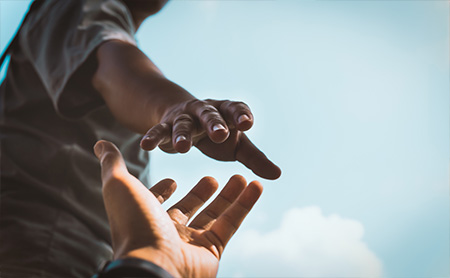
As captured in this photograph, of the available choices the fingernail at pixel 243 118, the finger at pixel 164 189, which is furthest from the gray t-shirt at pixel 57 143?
the fingernail at pixel 243 118

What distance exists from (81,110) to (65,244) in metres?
0.20

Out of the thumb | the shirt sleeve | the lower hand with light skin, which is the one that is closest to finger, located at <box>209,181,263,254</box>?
the lower hand with light skin

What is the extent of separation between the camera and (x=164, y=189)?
48cm

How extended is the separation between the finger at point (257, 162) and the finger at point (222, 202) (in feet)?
0.42

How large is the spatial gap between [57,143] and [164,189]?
0.89ft

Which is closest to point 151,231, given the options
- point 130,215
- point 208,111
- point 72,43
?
point 130,215

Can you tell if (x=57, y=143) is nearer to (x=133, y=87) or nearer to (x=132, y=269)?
(x=133, y=87)

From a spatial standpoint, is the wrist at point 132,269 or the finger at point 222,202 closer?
the wrist at point 132,269

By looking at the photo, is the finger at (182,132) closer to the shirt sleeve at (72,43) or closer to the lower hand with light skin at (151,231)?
the lower hand with light skin at (151,231)

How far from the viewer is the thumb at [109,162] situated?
0.33 metres

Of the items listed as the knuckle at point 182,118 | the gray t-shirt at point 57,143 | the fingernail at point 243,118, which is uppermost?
the fingernail at point 243,118

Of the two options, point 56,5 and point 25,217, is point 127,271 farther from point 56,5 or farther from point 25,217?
point 56,5

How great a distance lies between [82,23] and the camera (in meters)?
0.54

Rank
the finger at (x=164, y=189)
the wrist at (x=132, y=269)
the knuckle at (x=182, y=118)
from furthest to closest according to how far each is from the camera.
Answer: the finger at (x=164, y=189)
the knuckle at (x=182, y=118)
the wrist at (x=132, y=269)
